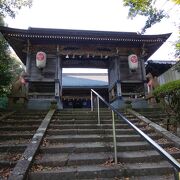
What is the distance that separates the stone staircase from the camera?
4.55 meters

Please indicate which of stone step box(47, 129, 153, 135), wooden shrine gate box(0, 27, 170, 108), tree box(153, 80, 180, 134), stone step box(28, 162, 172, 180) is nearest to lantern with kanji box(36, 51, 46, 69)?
wooden shrine gate box(0, 27, 170, 108)

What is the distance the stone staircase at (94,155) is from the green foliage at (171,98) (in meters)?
0.96

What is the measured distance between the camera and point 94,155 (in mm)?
5473

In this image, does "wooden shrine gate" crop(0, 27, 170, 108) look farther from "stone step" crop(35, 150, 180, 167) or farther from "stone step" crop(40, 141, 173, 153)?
"stone step" crop(35, 150, 180, 167)

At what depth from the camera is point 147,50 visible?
15516 millimetres

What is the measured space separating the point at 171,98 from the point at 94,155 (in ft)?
11.3

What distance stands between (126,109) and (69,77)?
53.9ft

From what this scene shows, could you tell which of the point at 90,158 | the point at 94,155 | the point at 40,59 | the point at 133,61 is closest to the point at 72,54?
the point at 40,59

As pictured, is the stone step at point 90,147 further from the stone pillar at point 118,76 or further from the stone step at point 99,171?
the stone pillar at point 118,76

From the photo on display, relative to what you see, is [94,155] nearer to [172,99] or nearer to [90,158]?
[90,158]

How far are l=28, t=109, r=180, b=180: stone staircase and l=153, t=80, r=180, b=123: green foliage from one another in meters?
0.96

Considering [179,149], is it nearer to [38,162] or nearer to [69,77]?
[38,162]

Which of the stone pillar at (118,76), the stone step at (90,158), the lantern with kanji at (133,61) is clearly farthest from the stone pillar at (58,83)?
the stone step at (90,158)

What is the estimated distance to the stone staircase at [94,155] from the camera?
4.55 meters
